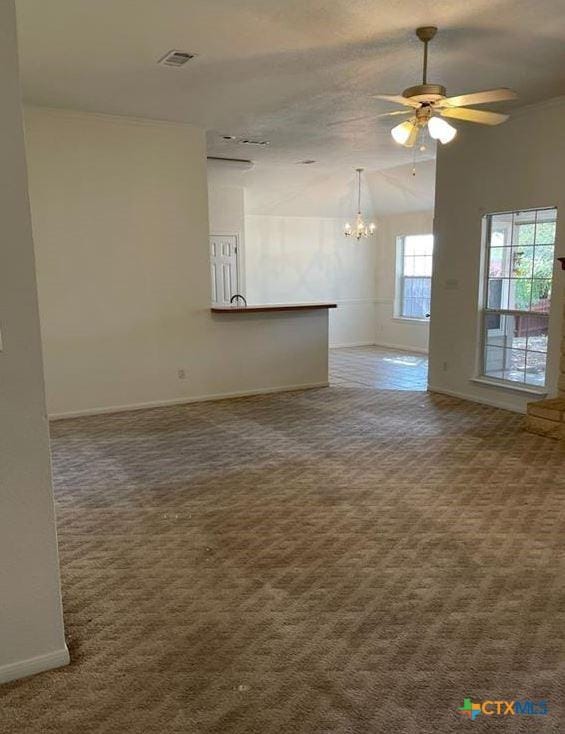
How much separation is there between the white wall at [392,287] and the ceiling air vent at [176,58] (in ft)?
21.8

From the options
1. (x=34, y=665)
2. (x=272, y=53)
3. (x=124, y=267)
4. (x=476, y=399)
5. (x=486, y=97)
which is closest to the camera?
(x=34, y=665)

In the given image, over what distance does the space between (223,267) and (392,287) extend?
11.8 ft

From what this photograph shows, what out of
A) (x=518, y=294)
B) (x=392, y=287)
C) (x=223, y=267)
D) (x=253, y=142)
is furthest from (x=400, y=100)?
(x=392, y=287)

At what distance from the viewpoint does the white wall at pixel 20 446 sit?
174cm

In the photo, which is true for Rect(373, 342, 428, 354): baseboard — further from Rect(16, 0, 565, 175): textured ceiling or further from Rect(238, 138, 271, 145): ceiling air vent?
Rect(16, 0, 565, 175): textured ceiling

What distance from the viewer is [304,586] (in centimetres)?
252

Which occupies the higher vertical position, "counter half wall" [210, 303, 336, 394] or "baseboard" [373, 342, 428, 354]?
"counter half wall" [210, 303, 336, 394]

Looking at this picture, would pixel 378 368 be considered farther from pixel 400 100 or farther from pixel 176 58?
pixel 176 58

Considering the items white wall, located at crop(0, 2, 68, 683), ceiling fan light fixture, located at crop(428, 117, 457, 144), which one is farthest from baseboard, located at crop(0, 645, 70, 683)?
ceiling fan light fixture, located at crop(428, 117, 457, 144)

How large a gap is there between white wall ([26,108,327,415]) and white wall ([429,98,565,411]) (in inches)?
84.4

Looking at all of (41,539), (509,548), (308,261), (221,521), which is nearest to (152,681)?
(41,539)

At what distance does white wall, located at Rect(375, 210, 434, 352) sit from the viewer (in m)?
10.1

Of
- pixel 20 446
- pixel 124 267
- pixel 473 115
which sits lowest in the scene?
pixel 20 446

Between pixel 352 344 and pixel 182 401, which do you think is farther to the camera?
pixel 352 344
